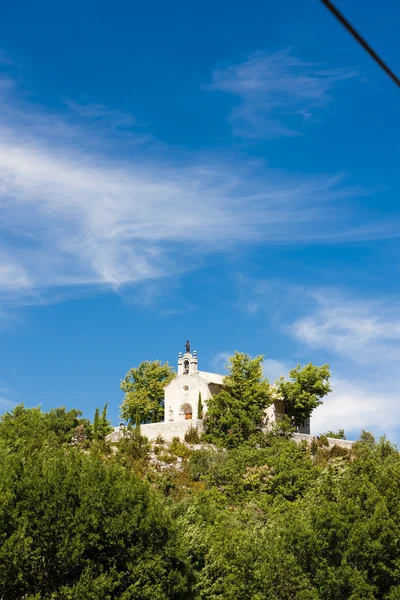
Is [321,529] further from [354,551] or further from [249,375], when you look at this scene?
[249,375]

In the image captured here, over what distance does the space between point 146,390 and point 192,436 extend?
15481 millimetres

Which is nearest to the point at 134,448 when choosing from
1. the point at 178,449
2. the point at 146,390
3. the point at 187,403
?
the point at 178,449

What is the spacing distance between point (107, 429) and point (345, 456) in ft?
71.6

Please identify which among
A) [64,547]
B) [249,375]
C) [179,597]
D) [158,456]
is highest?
[249,375]

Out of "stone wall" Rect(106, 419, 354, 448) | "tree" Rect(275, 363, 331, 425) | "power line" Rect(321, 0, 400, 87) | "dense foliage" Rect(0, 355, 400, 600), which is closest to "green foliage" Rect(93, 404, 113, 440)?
"stone wall" Rect(106, 419, 354, 448)

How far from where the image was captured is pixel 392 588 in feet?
102

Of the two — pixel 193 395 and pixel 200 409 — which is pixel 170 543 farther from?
pixel 193 395

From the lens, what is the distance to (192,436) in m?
62.8

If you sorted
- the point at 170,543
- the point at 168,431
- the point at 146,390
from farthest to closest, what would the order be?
the point at 146,390 → the point at 168,431 → the point at 170,543

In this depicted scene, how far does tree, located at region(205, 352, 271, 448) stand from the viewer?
6344cm

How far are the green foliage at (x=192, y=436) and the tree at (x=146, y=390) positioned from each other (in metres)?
10.8

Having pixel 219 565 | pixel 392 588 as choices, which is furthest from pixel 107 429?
pixel 392 588

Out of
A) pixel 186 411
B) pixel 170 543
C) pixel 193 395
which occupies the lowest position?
pixel 170 543

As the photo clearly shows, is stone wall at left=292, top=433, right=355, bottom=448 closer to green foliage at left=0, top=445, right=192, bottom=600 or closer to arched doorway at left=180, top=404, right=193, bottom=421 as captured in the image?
arched doorway at left=180, top=404, right=193, bottom=421
